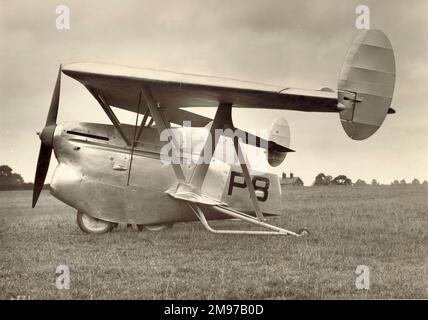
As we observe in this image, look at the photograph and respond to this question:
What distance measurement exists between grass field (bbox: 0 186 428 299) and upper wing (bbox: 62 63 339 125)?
2.32 metres

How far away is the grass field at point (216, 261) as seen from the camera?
5746 millimetres

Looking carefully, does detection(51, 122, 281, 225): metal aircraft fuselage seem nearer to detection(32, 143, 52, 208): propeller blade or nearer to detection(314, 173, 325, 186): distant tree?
detection(32, 143, 52, 208): propeller blade

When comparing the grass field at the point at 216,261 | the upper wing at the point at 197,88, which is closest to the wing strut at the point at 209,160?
the upper wing at the point at 197,88

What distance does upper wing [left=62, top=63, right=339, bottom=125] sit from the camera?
290 inches

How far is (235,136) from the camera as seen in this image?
8.93 m

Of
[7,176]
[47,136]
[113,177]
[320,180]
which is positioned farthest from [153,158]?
[320,180]

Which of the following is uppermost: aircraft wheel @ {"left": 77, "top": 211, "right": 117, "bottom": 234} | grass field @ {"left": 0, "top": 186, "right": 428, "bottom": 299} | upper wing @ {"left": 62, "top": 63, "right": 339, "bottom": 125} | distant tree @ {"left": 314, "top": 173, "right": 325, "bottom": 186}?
upper wing @ {"left": 62, "top": 63, "right": 339, "bottom": 125}

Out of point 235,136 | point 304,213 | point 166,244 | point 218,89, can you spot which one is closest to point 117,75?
point 218,89

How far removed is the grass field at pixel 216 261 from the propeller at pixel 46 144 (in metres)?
0.98

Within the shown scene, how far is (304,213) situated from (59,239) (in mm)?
6540

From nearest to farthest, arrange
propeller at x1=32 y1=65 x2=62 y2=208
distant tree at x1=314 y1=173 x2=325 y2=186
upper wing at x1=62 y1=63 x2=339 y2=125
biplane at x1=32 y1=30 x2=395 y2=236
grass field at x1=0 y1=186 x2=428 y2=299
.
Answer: grass field at x1=0 y1=186 x2=428 y2=299 → upper wing at x1=62 y1=63 x2=339 y2=125 → biplane at x1=32 y1=30 x2=395 y2=236 → propeller at x1=32 y1=65 x2=62 y2=208 → distant tree at x1=314 y1=173 x2=325 y2=186

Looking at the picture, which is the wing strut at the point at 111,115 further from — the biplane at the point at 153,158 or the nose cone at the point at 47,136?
the nose cone at the point at 47,136

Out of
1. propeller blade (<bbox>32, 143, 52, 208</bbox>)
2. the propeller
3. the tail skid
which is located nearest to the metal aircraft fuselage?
the propeller
